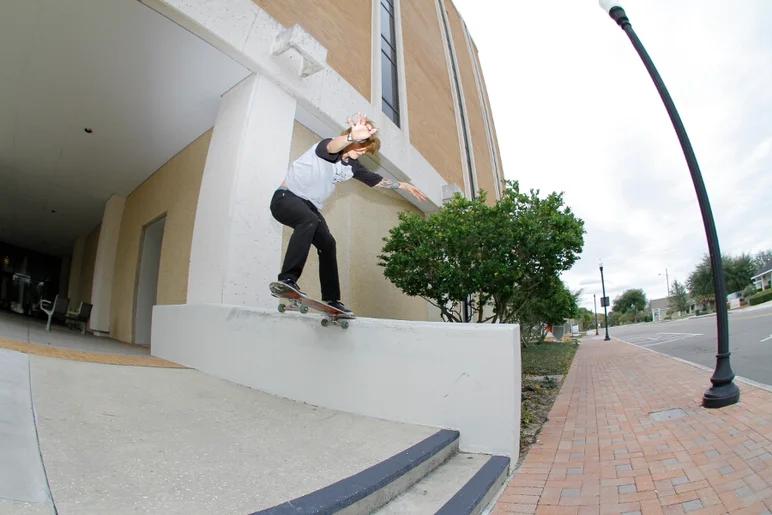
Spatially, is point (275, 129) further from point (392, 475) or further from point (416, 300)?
point (416, 300)

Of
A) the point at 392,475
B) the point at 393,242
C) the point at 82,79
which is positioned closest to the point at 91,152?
the point at 82,79

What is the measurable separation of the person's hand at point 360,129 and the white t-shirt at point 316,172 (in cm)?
25

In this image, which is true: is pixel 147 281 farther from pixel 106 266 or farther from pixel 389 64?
pixel 389 64

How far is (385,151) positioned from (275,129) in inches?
119

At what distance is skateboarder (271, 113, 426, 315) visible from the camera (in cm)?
319

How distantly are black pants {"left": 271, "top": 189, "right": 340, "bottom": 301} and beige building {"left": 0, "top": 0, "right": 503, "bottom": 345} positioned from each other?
56.2 inches

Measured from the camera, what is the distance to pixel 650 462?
8.58ft

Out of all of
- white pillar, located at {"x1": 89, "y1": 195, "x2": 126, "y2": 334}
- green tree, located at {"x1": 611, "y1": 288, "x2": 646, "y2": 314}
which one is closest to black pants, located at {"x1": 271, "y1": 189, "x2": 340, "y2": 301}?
white pillar, located at {"x1": 89, "y1": 195, "x2": 126, "y2": 334}

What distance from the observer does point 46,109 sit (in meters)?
6.04

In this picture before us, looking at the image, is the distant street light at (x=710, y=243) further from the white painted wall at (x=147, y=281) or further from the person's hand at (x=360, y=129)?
the white painted wall at (x=147, y=281)

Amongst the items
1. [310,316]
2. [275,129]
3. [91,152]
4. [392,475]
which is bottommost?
[392,475]

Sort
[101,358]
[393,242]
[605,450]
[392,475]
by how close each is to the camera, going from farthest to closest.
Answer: [393,242], [101,358], [605,450], [392,475]

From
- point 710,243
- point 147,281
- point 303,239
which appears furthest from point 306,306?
point 147,281

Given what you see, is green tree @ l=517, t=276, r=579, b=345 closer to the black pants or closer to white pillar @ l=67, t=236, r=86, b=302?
the black pants
